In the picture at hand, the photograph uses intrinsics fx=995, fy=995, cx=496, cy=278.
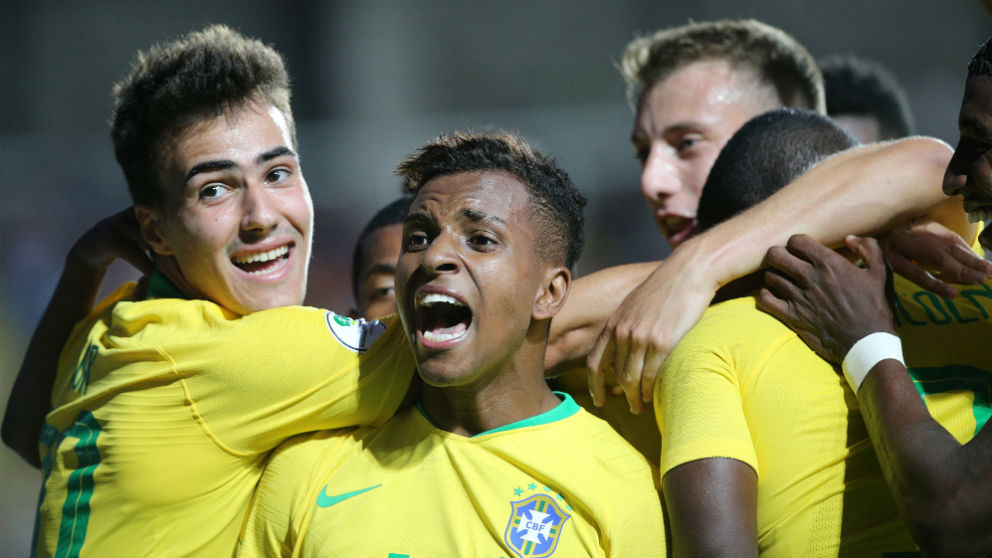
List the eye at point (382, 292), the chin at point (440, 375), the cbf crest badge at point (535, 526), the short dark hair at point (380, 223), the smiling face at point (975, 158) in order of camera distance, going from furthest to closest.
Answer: the short dark hair at point (380, 223)
the eye at point (382, 292)
the chin at point (440, 375)
the cbf crest badge at point (535, 526)
the smiling face at point (975, 158)

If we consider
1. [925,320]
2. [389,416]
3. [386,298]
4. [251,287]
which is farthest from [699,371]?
[386,298]

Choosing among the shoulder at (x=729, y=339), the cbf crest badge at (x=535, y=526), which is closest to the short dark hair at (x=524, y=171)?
the shoulder at (x=729, y=339)

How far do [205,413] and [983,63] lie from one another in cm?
211

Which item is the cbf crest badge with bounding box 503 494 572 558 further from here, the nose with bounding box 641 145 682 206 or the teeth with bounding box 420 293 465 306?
the nose with bounding box 641 145 682 206

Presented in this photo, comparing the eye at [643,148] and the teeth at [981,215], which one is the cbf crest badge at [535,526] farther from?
the eye at [643,148]

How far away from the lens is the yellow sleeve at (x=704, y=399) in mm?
2303

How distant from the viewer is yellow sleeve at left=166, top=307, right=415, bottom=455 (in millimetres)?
2588

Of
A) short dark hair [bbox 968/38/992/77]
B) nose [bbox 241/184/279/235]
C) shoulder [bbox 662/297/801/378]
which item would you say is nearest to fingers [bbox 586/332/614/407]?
shoulder [bbox 662/297/801/378]

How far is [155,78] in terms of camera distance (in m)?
3.02

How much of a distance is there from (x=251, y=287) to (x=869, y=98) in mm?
4276

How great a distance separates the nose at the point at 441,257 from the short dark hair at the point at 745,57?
240cm

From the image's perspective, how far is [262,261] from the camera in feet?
9.66

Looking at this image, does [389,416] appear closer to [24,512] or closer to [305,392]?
[305,392]

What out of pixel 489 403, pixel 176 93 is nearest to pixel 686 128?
pixel 489 403
